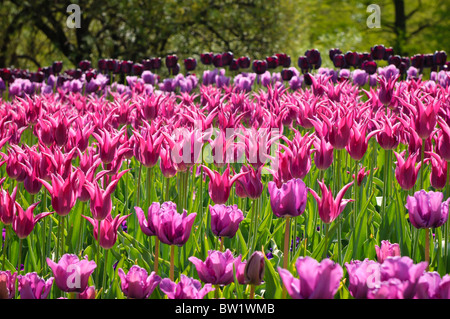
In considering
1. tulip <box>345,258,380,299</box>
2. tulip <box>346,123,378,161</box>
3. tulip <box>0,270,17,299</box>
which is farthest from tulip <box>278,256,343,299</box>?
tulip <box>346,123,378,161</box>

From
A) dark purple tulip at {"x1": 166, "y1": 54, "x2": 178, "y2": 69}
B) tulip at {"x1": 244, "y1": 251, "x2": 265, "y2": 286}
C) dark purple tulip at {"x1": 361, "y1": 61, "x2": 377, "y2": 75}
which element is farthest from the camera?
dark purple tulip at {"x1": 166, "y1": 54, "x2": 178, "y2": 69}

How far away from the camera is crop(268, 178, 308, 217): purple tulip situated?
2.10 metres

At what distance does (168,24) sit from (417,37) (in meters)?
12.6

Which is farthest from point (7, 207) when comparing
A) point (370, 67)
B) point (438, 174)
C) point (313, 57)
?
point (313, 57)

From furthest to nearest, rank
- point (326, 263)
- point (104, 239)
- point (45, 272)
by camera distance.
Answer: point (45, 272), point (104, 239), point (326, 263)

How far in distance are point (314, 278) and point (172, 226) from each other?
729 millimetres

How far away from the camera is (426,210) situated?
2131mm

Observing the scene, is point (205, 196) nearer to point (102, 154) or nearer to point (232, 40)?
point (102, 154)

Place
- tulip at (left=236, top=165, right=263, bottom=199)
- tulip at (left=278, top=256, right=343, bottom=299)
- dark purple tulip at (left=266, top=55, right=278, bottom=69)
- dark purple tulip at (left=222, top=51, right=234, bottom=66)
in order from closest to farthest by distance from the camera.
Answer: tulip at (left=278, top=256, right=343, bottom=299) < tulip at (left=236, top=165, right=263, bottom=199) < dark purple tulip at (left=266, top=55, right=278, bottom=69) < dark purple tulip at (left=222, top=51, right=234, bottom=66)

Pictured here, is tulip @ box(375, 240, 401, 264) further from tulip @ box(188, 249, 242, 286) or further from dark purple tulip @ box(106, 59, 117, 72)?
dark purple tulip @ box(106, 59, 117, 72)

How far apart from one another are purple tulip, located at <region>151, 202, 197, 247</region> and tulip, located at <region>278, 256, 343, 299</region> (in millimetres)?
649

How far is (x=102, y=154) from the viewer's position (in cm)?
277

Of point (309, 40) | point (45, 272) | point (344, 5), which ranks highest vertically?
point (344, 5)

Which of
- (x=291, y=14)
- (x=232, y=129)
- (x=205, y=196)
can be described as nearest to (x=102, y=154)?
(x=232, y=129)
